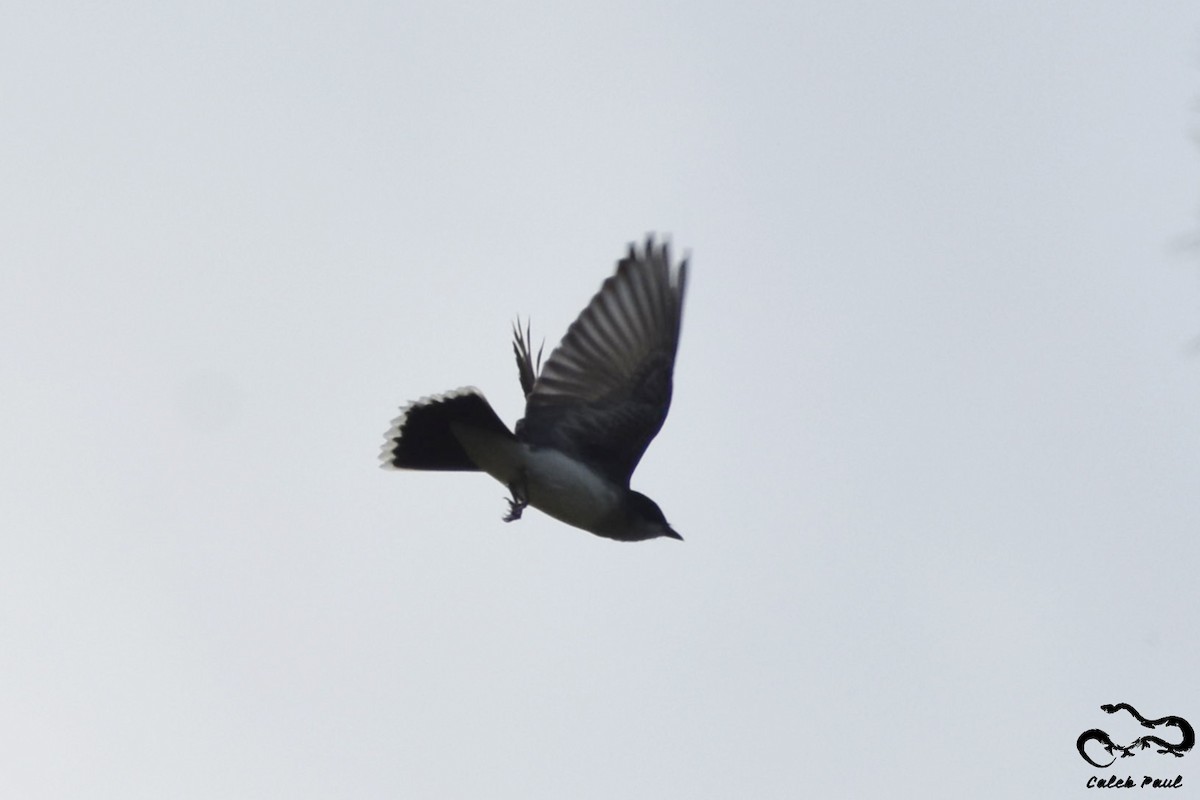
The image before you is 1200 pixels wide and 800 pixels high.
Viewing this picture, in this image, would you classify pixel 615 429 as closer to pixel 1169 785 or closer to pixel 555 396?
pixel 555 396

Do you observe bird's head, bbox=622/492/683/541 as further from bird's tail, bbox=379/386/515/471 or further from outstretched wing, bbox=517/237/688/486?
bird's tail, bbox=379/386/515/471

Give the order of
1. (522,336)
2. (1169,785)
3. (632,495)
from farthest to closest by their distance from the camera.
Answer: (522,336), (632,495), (1169,785)

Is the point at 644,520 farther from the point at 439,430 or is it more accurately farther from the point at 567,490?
the point at 439,430

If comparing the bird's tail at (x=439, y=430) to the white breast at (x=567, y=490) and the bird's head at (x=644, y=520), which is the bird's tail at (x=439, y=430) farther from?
the bird's head at (x=644, y=520)

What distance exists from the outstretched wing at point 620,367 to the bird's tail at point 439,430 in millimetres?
495

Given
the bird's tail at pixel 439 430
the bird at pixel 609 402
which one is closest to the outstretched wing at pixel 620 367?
the bird at pixel 609 402

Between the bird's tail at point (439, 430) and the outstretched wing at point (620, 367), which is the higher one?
the outstretched wing at point (620, 367)

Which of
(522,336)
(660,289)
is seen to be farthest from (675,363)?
(522,336)

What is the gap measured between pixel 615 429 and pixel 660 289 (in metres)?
0.99

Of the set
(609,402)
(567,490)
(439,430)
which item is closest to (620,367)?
(609,402)

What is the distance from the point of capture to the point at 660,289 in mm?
10492

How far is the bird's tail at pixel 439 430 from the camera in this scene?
9891mm

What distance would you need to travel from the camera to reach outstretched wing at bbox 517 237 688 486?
10430 mm

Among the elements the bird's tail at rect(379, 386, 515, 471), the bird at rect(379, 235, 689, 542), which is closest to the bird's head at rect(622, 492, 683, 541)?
the bird at rect(379, 235, 689, 542)
